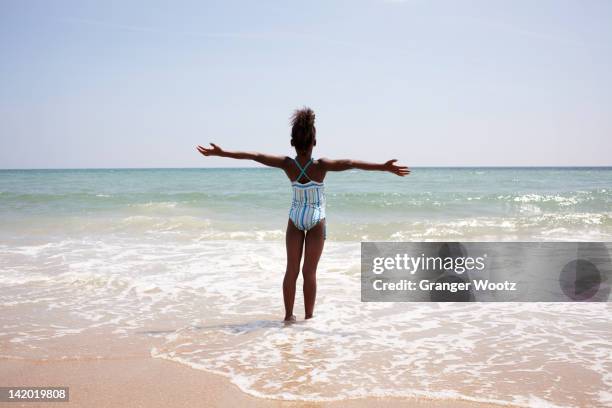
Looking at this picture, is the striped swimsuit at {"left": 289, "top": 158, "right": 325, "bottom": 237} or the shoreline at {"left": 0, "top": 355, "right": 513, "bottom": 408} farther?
the striped swimsuit at {"left": 289, "top": 158, "right": 325, "bottom": 237}

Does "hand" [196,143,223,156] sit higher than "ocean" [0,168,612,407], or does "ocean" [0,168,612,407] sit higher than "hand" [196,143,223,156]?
"hand" [196,143,223,156]

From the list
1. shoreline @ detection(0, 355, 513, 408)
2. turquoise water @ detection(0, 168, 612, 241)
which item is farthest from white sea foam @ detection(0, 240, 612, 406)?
turquoise water @ detection(0, 168, 612, 241)

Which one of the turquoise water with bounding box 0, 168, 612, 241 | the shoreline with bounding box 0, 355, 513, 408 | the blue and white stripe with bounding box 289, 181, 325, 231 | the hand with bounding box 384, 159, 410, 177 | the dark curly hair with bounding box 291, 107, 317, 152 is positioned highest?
the dark curly hair with bounding box 291, 107, 317, 152

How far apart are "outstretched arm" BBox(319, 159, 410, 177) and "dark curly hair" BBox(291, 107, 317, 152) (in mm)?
245

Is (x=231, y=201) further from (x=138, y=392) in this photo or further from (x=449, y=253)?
(x=138, y=392)

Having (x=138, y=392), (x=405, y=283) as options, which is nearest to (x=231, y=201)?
(x=405, y=283)

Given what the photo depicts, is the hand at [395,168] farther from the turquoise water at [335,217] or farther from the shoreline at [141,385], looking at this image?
the turquoise water at [335,217]

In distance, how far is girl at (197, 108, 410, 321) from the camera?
4.71 metres

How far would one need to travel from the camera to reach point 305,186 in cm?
490

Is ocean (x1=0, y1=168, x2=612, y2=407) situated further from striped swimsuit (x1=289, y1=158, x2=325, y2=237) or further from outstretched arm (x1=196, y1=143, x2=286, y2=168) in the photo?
outstretched arm (x1=196, y1=143, x2=286, y2=168)

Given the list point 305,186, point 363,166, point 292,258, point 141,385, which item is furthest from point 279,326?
point 363,166

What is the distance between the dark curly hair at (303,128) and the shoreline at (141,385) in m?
2.37

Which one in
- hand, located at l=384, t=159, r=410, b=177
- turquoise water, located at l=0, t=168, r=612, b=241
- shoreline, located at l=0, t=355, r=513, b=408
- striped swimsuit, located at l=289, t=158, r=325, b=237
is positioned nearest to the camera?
shoreline, located at l=0, t=355, r=513, b=408

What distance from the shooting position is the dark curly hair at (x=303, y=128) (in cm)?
475
